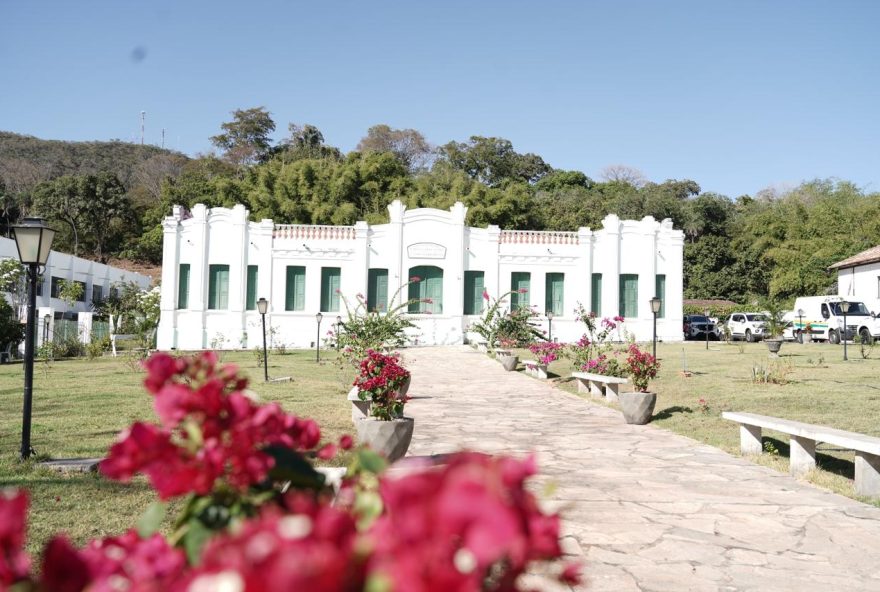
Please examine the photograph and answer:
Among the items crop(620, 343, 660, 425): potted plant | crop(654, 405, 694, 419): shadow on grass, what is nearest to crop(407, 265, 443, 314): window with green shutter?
crop(654, 405, 694, 419): shadow on grass

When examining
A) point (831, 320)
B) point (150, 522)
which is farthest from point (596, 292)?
point (150, 522)

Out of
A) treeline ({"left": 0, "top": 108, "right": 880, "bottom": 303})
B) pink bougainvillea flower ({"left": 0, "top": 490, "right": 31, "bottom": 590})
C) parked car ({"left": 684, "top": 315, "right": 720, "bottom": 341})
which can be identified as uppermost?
treeline ({"left": 0, "top": 108, "right": 880, "bottom": 303})

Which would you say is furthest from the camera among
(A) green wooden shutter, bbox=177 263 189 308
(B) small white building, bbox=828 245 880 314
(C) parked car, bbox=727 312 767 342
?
(B) small white building, bbox=828 245 880 314

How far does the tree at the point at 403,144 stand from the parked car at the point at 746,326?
29.3 m

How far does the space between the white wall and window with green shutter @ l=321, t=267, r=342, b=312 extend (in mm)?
23872

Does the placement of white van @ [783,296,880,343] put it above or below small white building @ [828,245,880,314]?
below

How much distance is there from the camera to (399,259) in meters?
29.5

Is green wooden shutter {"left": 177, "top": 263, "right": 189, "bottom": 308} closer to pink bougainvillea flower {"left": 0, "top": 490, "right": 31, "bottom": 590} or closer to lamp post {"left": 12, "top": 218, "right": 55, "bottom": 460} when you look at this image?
lamp post {"left": 12, "top": 218, "right": 55, "bottom": 460}

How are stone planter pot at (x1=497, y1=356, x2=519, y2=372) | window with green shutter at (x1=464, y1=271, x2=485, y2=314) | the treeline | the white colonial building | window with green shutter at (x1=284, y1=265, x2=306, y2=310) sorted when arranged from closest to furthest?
1. stone planter pot at (x1=497, y1=356, x2=519, y2=372)
2. the white colonial building
3. window with green shutter at (x1=284, y1=265, x2=306, y2=310)
4. window with green shutter at (x1=464, y1=271, x2=485, y2=314)
5. the treeline

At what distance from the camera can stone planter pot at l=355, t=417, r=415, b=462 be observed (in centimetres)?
692

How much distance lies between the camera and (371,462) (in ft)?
5.33

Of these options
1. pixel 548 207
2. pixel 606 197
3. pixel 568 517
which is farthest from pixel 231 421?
pixel 606 197

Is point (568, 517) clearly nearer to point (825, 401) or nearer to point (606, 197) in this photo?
point (825, 401)

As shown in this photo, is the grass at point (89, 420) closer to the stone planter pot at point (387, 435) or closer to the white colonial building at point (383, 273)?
the stone planter pot at point (387, 435)
